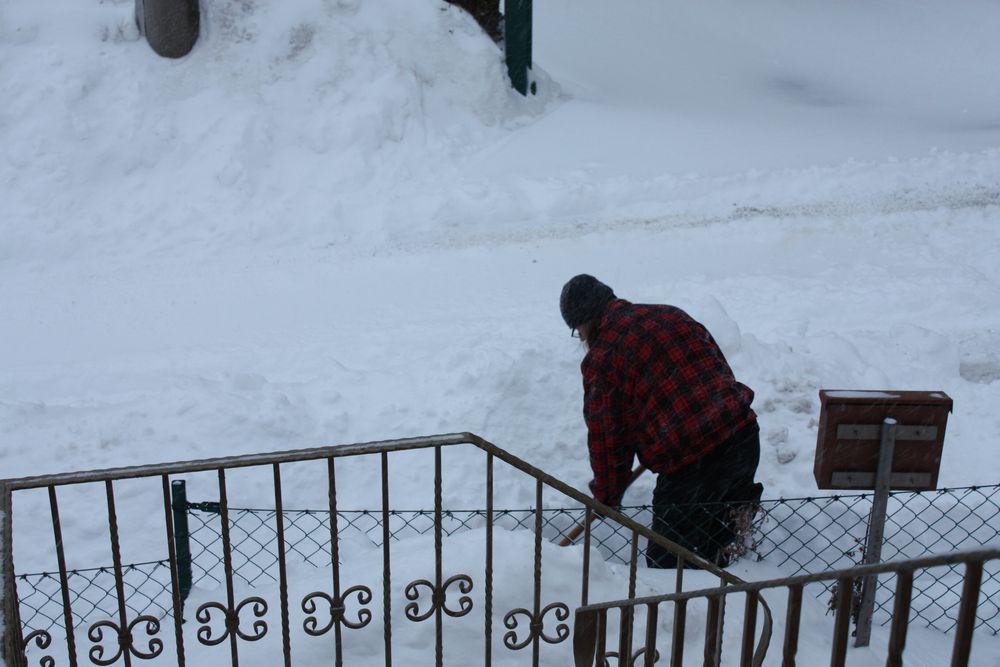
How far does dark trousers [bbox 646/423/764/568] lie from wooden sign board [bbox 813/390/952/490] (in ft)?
1.60

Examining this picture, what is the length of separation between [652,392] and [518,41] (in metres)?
7.93

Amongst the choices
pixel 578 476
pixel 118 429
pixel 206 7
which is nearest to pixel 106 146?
pixel 206 7

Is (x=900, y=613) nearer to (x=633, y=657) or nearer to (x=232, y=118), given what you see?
(x=633, y=657)

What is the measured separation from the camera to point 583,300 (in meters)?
4.25

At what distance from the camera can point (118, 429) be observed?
5645 mm

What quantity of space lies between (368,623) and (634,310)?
1757 mm

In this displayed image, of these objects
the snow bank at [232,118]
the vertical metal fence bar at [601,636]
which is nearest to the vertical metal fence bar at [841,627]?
the vertical metal fence bar at [601,636]

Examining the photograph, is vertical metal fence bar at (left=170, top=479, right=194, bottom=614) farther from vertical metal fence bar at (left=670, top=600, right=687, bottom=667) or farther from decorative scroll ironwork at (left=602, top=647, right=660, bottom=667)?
vertical metal fence bar at (left=670, top=600, right=687, bottom=667)

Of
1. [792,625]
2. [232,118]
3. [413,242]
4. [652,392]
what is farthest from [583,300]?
[232,118]

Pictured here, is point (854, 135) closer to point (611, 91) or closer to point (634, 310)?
point (611, 91)

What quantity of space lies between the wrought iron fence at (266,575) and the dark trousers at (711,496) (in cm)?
38

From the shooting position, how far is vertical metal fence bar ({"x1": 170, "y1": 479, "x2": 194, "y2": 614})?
15.0 feet

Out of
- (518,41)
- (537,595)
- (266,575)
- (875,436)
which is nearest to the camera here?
(537,595)

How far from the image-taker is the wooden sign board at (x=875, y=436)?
3861 millimetres
